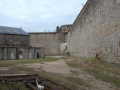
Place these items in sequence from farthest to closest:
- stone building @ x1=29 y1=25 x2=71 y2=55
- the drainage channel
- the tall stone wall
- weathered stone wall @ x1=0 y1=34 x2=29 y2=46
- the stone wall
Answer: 1. stone building @ x1=29 y1=25 x2=71 y2=55
2. weathered stone wall @ x1=0 y1=34 x2=29 y2=46
3. the stone wall
4. the tall stone wall
5. the drainage channel

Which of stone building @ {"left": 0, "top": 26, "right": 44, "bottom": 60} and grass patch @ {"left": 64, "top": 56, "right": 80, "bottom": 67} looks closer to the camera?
grass patch @ {"left": 64, "top": 56, "right": 80, "bottom": 67}

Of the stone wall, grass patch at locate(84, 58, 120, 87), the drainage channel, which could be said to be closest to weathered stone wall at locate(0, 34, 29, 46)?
the stone wall

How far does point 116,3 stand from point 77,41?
1176 cm

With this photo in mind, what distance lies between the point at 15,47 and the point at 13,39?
5990 millimetres

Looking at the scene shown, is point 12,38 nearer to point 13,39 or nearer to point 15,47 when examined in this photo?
point 13,39

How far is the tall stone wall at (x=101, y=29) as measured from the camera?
11.7 m

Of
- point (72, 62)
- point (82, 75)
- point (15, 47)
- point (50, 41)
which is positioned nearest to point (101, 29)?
point (72, 62)

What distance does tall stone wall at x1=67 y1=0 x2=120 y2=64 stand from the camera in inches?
460

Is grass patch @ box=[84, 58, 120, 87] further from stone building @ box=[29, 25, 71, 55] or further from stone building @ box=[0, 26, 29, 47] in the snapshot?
stone building @ box=[29, 25, 71, 55]

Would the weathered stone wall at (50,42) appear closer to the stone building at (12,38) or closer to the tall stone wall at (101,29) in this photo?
the stone building at (12,38)

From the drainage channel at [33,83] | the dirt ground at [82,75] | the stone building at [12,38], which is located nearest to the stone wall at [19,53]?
the stone building at [12,38]

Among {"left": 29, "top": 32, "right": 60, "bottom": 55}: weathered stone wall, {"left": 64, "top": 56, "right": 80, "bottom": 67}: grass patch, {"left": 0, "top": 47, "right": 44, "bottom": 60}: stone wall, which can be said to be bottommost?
{"left": 64, "top": 56, "right": 80, "bottom": 67}: grass patch

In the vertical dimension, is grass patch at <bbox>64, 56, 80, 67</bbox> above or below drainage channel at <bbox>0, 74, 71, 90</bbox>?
below

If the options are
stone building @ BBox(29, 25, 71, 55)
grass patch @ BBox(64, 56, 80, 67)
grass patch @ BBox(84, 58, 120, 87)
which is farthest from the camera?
stone building @ BBox(29, 25, 71, 55)
